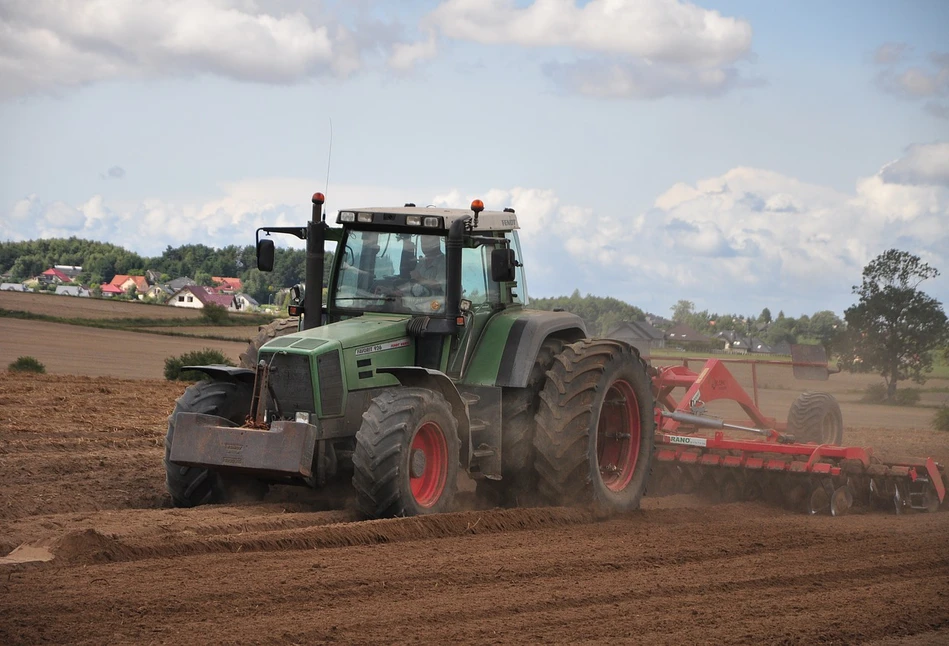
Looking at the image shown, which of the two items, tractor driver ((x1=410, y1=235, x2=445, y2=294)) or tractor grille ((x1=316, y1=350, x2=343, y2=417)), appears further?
tractor driver ((x1=410, y1=235, x2=445, y2=294))

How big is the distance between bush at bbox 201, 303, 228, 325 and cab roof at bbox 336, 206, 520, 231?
1578 inches

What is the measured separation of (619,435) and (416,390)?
281 centimetres

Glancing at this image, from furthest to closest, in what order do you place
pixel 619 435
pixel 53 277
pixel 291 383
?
pixel 53 277
pixel 619 435
pixel 291 383

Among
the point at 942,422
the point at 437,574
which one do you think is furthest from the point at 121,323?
the point at 437,574

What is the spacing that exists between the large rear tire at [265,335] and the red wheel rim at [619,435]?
308cm

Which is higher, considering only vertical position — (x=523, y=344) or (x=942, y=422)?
(x=523, y=344)

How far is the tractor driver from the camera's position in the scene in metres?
9.52

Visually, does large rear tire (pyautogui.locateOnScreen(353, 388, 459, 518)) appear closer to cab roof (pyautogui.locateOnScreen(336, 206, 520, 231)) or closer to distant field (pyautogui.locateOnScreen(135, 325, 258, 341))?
cab roof (pyautogui.locateOnScreen(336, 206, 520, 231))

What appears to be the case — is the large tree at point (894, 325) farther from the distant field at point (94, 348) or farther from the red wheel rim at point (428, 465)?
the red wheel rim at point (428, 465)

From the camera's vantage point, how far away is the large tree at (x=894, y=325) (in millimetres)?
45938

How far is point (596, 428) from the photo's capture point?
32.2ft

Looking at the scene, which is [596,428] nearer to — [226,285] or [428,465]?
[428,465]

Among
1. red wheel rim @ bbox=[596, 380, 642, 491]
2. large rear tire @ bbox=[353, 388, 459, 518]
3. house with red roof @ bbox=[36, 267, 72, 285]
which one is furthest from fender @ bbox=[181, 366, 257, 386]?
house with red roof @ bbox=[36, 267, 72, 285]

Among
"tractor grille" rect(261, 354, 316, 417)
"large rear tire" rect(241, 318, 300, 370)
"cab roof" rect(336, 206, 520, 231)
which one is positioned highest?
"cab roof" rect(336, 206, 520, 231)
